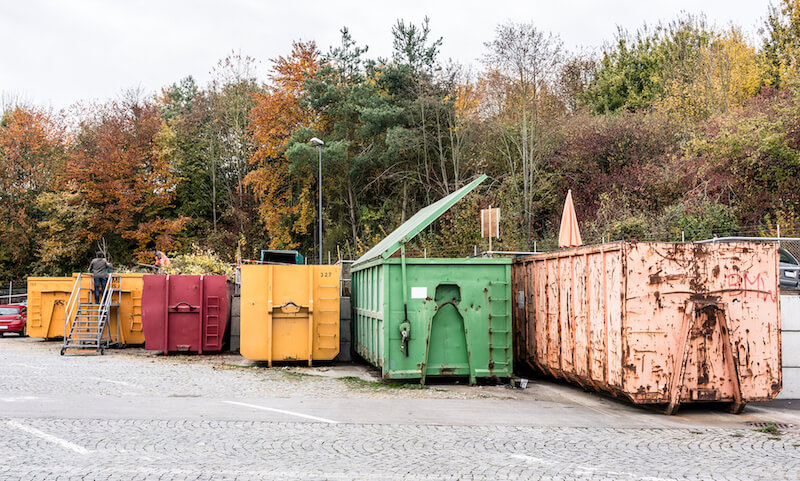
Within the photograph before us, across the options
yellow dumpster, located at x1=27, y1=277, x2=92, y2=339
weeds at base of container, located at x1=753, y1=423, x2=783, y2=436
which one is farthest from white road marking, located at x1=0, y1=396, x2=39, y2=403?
yellow dumpster, located at x1=27, y1=277, x2=92, y2=339

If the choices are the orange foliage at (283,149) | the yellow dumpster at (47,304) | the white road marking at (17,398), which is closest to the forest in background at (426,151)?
the orange foliage at (283,149)

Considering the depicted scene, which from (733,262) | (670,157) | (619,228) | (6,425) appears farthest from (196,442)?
(670,157)

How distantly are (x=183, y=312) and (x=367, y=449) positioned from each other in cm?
1134

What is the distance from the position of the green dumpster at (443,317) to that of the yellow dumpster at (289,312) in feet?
8.61

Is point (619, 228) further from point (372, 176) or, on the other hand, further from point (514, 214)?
point (372, 176)

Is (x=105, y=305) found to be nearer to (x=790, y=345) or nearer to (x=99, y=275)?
(x=99, y=275)

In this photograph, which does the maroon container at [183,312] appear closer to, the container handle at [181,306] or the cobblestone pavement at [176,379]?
the container handle at [181,306]

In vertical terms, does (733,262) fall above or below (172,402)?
above

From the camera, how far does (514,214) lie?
28438mm

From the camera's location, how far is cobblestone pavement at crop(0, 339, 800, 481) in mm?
6020

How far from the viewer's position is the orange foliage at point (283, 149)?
120ft

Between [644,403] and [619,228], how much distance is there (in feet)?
52.2

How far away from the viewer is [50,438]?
7289 millimetres

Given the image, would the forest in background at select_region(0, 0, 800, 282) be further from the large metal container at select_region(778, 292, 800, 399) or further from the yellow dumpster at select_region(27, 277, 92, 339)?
the yellow dumpster at select_region(27, 277, 92, 339)
